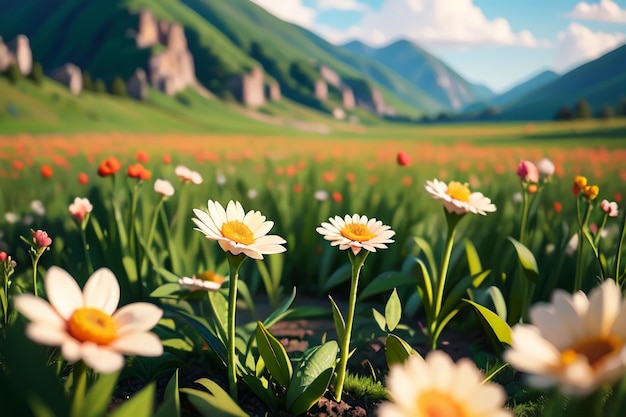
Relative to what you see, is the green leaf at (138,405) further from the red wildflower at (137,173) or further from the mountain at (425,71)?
the mountain at (425,71)

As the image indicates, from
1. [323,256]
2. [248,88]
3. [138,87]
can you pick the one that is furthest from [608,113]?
[248,88]

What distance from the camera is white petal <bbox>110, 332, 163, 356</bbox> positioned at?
1.60 feet

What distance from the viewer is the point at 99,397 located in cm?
54

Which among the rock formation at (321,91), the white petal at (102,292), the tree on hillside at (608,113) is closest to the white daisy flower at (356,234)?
the white petal at (102,292)

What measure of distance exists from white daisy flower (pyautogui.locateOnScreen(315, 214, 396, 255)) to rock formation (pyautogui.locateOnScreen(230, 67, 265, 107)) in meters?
40.9

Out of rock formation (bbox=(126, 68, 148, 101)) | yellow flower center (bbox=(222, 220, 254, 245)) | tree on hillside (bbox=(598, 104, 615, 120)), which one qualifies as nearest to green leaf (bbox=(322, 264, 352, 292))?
yellow flower center (bbox=(222, 220, 254, 245))

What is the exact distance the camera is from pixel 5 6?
21.9ft

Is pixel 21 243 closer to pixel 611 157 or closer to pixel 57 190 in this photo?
pixel 57 190

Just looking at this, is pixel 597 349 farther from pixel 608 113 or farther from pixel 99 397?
pixel 608 113

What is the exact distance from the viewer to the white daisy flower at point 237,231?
2.39 feet

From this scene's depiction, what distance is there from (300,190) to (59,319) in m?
1.70

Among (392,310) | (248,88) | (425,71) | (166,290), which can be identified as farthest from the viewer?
(425,71)

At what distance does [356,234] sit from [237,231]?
7.7 inches

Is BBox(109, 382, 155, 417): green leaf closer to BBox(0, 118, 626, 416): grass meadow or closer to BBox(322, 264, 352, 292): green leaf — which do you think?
BBox(0, 118, 626, 416): grass meadow
